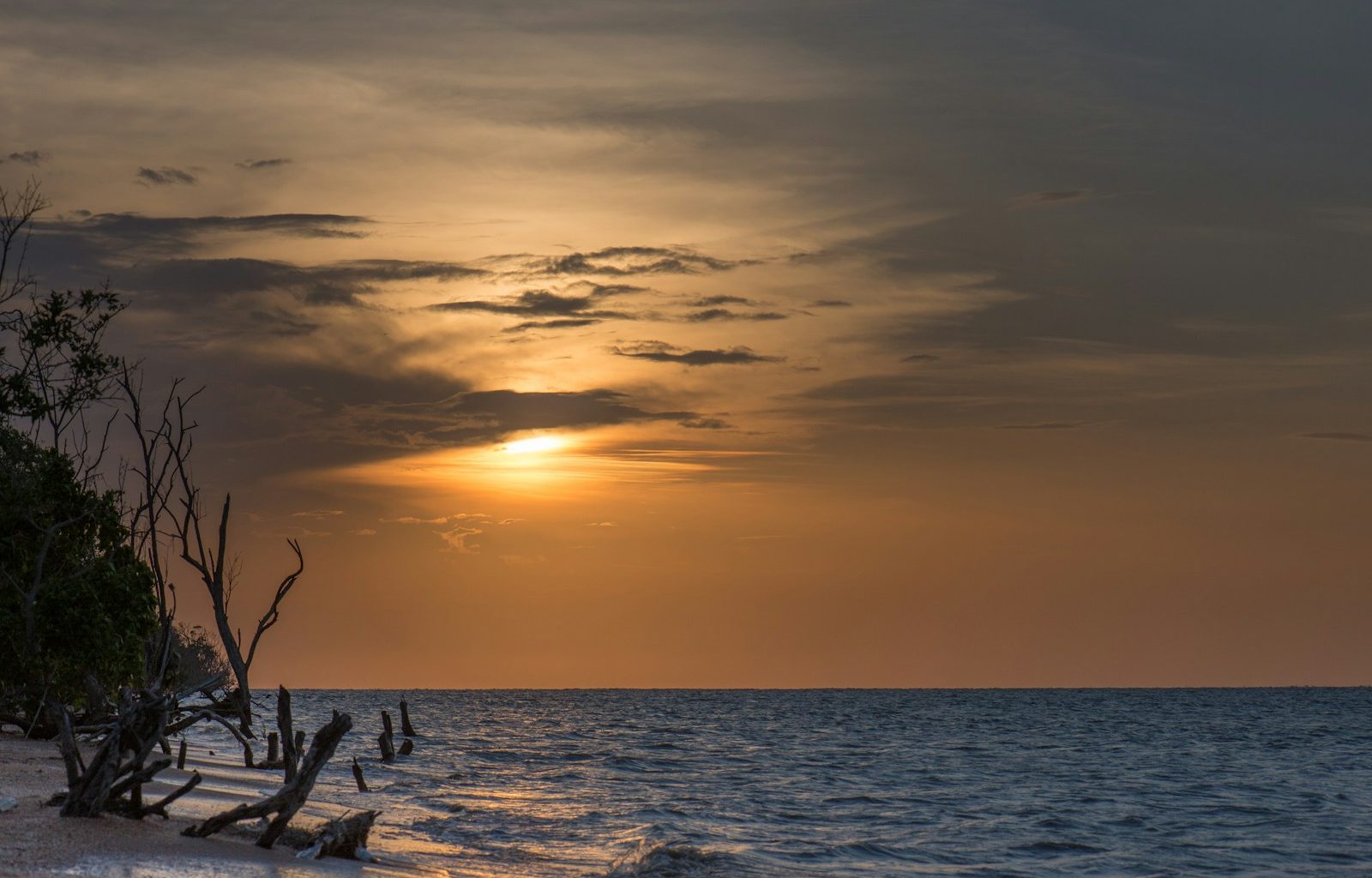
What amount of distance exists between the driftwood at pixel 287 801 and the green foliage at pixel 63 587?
13.5 metres

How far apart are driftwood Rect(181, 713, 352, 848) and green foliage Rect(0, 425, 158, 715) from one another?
44.1 feet

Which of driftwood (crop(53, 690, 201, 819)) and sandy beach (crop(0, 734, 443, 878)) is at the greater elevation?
driftwood (crop(53, 690, 201, 819))

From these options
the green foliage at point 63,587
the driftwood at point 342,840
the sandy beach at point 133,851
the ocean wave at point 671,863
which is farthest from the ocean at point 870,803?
the green foliage at point 63,587

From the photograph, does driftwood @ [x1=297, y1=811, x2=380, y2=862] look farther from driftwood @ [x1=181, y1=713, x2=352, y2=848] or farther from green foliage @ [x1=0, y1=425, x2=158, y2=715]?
green foliage @ [x1=0, y1=425, x2=158, y2=715]

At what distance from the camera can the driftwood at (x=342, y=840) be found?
2273cm

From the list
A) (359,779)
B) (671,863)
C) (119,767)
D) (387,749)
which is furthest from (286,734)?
(387,749)

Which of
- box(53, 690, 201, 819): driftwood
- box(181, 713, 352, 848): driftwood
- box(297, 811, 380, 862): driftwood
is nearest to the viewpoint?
box(53, 690, 201, 819): driftwood

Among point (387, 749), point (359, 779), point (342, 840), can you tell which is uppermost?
point (342, 840)

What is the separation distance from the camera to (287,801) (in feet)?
72.0

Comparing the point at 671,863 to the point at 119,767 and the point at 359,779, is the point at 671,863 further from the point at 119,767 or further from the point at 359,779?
the point at 359,779

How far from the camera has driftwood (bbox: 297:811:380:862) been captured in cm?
2273

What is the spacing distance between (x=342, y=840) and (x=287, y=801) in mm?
1625

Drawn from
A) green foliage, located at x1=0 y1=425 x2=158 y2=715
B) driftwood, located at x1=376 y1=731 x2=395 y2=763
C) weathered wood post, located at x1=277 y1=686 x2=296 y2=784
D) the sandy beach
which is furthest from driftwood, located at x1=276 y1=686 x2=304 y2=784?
driftwood, located at x1=376 y1=731 x2=395 y2=763

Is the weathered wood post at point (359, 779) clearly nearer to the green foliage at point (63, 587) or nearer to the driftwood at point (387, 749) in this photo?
the green foliage at point (63, 587)
